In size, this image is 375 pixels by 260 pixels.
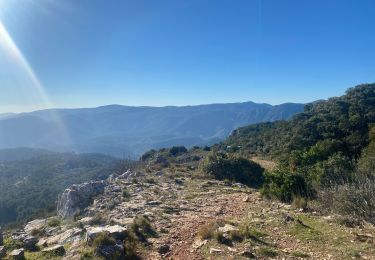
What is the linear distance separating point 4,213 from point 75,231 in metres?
91.8

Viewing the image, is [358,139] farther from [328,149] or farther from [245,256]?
[245,256]

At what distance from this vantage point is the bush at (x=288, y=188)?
49.2 ft

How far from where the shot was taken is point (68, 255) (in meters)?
9.04

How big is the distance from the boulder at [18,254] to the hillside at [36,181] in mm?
26506

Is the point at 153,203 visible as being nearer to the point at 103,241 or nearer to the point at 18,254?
the point at 103,241

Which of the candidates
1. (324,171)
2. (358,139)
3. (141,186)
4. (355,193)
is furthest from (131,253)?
(358,139)

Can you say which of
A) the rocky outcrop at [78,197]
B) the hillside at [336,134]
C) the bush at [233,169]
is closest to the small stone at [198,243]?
the rocky outcrop at [78,197]

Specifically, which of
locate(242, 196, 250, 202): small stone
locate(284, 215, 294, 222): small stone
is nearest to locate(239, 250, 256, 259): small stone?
locate(284, 215, 294, 222): small stone

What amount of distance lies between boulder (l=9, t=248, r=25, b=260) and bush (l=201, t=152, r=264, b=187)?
1815cm

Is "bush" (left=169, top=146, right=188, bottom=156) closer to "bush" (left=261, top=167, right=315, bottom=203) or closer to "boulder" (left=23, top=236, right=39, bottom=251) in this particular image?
"bush" (left=261, top=167, right=315, bottom=203)

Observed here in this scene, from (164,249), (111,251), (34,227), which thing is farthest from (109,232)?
(34,227)

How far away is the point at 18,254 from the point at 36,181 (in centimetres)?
14274

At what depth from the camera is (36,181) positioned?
140m

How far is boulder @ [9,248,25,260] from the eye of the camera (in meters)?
9.20
